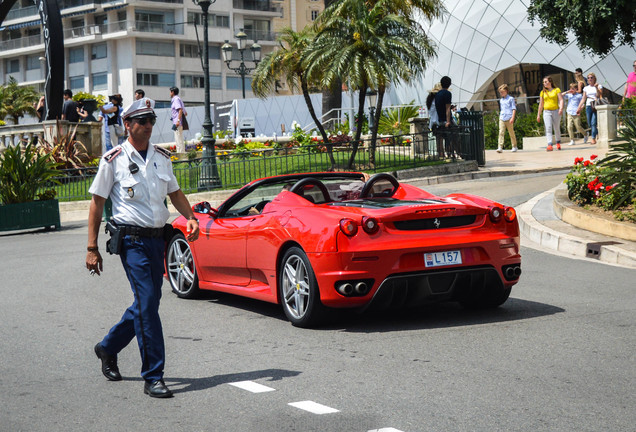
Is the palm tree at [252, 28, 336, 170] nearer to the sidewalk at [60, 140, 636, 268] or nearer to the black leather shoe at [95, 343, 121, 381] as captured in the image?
the sidewalk at [60, 140, 636, 268]

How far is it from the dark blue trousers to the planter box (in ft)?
47.4

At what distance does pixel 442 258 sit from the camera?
7465 millimetres

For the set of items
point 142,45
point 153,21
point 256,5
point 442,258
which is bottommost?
point 442,258

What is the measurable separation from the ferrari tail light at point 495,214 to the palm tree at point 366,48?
49.5 ft

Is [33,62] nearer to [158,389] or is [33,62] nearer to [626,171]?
[626,171]

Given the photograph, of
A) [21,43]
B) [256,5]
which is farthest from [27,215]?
[21,43]

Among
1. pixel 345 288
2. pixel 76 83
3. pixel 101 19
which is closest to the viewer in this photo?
pixel 345 288

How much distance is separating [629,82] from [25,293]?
2022 cm

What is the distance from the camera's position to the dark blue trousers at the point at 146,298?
570cm

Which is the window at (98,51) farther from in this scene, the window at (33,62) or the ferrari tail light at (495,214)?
the ferrari tail light at (495,214)

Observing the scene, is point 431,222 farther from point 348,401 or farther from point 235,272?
point 348,401

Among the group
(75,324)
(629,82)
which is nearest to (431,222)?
(75,324)

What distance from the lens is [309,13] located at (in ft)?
344

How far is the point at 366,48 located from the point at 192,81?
6903 centimetres
